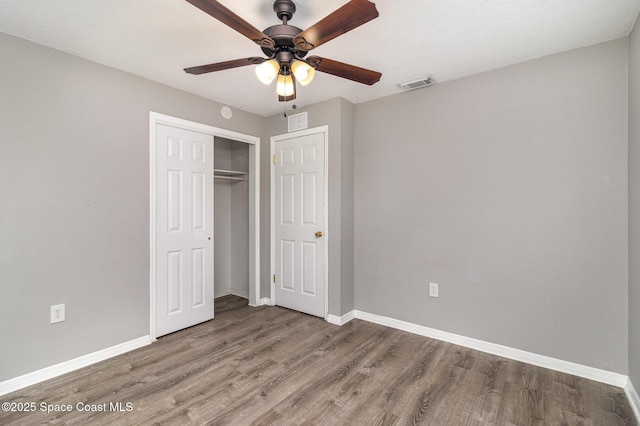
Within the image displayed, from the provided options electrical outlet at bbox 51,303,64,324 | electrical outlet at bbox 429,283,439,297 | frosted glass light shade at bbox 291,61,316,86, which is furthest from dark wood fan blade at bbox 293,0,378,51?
electrical outlet at bbox 51,303,64,324

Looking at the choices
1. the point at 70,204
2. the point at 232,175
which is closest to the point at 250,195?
the point at 232,175

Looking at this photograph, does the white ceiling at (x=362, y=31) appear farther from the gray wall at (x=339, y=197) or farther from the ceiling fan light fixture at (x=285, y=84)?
the gray wall at (x=339, y=197)

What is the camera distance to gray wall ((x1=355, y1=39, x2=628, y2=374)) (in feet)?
7.04

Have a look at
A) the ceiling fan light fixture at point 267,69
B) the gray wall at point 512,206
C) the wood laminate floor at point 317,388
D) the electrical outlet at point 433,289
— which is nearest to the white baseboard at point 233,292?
the wood laminate floor at point 317,388

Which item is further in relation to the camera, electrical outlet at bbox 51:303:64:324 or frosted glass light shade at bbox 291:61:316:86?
electrical outlet at bbox 51:303:64:324

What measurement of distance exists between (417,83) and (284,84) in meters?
1.55

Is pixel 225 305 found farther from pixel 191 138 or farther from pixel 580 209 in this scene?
pixel 580 209

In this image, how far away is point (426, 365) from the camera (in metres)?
2.40

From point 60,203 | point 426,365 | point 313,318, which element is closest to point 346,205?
point 313,318

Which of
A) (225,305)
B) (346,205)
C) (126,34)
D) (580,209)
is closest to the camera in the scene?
(126,34)

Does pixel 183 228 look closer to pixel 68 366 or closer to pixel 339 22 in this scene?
pixel 68 366

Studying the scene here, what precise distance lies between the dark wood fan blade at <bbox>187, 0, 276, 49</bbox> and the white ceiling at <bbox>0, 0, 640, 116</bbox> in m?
0.40

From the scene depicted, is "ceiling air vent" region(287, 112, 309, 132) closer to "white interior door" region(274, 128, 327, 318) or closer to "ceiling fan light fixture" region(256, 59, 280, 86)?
"white interior door" region(274, 128, 327, 318)

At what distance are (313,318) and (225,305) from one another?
4.15 feet
